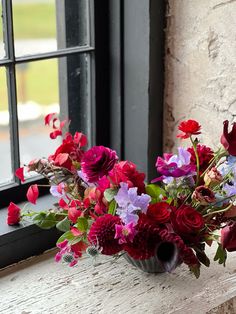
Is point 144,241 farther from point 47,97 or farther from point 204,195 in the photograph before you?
point 47,97

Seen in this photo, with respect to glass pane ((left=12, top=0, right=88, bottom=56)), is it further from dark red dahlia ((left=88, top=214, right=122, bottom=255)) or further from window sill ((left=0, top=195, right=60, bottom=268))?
dark red dahlia ((left=88, top=214, right=122, bottom=255))

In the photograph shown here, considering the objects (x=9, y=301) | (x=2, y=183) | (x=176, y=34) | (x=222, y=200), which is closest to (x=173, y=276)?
(x=222, y=200)

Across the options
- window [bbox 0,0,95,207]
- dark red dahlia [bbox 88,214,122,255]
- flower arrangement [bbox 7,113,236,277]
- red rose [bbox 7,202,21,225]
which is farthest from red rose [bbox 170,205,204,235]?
window [bbox 0,0,95,207]

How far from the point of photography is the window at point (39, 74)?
5.19ft

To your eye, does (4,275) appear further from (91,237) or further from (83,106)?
(83,106)

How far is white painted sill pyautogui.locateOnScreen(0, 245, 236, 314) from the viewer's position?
4.54 feet

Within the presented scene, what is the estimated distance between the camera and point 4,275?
152cm

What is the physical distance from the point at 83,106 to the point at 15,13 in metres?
0.31

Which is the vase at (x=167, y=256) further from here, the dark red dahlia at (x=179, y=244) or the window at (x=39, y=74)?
the window at (x=39, y=74)

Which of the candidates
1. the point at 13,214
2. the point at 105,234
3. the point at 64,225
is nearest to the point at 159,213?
the point at 105,234

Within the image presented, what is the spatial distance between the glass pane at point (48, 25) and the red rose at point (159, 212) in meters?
0.53

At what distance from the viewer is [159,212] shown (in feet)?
4.28

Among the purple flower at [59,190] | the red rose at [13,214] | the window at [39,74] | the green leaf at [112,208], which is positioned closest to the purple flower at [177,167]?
the green leaf at [112,208]

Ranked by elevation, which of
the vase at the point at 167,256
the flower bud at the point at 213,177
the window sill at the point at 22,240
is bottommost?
the window sill at the point at 22,240
